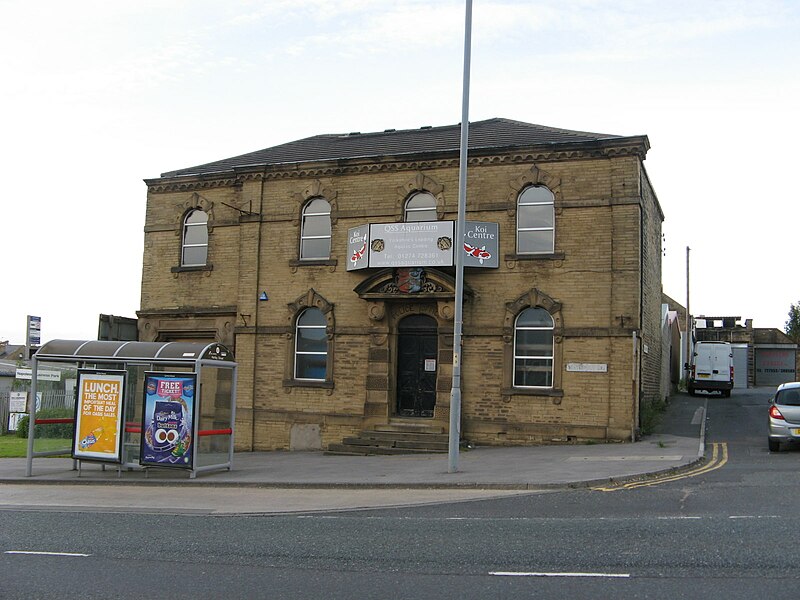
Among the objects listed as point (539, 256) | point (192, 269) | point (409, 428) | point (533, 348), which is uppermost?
point (539, 256)

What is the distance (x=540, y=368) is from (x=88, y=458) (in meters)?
10.8

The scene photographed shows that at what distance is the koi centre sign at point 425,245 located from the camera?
20203mm

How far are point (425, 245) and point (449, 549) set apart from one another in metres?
12.5

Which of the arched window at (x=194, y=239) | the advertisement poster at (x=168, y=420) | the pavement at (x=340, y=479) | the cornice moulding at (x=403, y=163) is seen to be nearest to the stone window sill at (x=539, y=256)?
the cornice moulding at (x=403, y=163)

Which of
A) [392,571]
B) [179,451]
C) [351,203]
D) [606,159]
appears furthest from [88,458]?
[606,159]

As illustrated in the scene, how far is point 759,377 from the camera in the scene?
5950 cm

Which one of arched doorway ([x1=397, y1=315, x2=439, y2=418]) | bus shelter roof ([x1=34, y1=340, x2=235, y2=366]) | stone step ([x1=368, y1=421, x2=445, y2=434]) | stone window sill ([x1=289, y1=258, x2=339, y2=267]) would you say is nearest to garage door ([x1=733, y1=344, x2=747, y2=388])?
arched doorway ([x1=397, y1=315, x2=439, y2=418])

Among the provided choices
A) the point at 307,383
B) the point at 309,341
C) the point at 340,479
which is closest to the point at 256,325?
the point at 309,341

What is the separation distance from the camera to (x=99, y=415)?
55.6ft

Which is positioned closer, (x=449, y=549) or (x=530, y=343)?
(x=449, y=549)

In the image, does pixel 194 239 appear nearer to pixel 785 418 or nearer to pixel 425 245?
pixel 425 245

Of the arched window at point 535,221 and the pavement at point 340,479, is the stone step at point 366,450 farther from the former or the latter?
the arched window at point 535,221

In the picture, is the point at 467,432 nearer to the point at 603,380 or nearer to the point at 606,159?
the point at 603,380

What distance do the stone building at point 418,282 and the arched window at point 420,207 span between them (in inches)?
1.7
